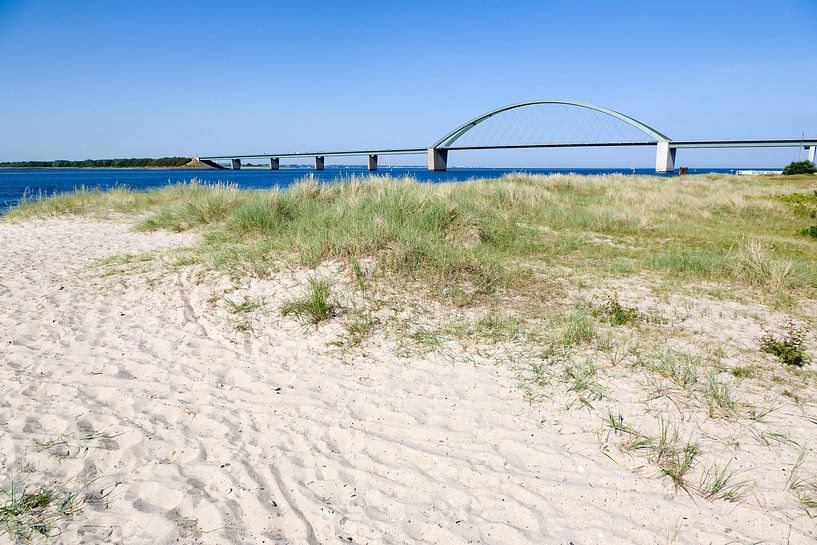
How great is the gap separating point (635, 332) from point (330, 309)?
352 cm

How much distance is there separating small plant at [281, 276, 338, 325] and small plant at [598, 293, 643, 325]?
3.33 m

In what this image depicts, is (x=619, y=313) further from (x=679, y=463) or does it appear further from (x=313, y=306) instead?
(x=313, y=306)

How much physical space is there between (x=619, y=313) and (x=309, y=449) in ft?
12.9

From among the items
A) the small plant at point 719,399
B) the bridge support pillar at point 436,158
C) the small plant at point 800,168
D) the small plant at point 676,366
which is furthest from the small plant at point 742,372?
the bridge support pillar at point 436,158

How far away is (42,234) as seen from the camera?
9992 mm

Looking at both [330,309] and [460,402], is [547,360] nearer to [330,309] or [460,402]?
[460,402]

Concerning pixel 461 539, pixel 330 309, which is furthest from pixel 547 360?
pixel 330 309

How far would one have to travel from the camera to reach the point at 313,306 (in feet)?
16.6

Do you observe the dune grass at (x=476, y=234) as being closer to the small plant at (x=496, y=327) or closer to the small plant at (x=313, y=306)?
the small plant at (x=496, y=327)

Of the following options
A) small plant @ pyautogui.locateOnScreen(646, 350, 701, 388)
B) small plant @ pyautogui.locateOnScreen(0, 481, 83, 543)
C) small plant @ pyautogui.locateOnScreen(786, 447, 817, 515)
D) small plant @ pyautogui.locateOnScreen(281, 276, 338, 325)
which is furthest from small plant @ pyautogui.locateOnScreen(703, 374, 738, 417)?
small plant @ pyautogui.locateOnScreen(0, 481, 83, 543)

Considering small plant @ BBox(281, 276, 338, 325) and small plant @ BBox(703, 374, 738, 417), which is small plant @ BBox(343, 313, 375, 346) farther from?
small plant @ BBox(703, 374, 738, 417)

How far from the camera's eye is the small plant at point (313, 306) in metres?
5.03

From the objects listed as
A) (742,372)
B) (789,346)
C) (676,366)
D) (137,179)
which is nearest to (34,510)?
(676,366)

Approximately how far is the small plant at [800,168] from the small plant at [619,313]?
2091 inches
